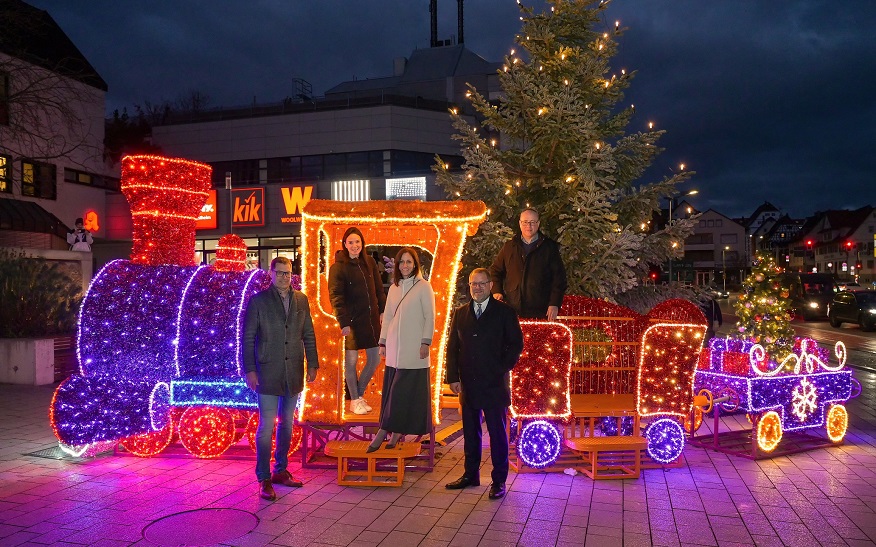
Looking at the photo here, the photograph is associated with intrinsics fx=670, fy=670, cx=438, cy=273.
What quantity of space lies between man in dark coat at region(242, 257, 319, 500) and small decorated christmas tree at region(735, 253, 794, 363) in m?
5.47

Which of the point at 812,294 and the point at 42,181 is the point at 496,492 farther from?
the point at 812,294

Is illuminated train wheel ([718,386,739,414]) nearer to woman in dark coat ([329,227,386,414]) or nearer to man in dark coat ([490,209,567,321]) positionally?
man in dark coat ([490,209,567,321])

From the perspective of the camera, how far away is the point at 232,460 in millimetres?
6934

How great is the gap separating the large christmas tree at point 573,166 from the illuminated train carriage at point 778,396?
246 centimetres

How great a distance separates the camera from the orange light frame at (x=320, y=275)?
675 centimetres

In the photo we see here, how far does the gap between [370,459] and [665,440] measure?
2.88 meters

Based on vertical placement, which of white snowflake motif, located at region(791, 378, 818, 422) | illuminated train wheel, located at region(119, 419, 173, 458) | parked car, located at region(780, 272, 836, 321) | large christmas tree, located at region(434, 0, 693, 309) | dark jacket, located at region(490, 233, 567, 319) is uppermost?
large christmas tree, located at region(434, 0, 693, 309)

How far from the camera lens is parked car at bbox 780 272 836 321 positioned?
28781 millimetres

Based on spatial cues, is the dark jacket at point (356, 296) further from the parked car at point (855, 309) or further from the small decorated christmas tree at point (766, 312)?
the parked car at point (855, 309)

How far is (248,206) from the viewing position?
30953 millimetres

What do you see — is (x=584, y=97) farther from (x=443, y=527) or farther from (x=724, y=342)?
(x=443, y=527)

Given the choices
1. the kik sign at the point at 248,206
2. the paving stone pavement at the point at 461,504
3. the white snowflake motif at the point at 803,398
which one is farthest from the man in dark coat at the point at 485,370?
the kik sign at the point at 248,206

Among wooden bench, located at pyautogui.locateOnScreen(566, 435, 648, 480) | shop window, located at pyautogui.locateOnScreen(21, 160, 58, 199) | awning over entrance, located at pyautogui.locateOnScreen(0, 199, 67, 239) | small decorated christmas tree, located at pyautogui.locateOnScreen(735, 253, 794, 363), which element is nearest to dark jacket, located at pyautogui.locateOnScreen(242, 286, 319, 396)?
wooden bench, located at pyautogui.locateOnScreen(566, 435, 648, 480)

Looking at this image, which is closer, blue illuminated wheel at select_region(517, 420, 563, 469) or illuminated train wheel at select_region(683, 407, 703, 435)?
blue illuminated wheel at select_region(517, 420, 563, 469)
